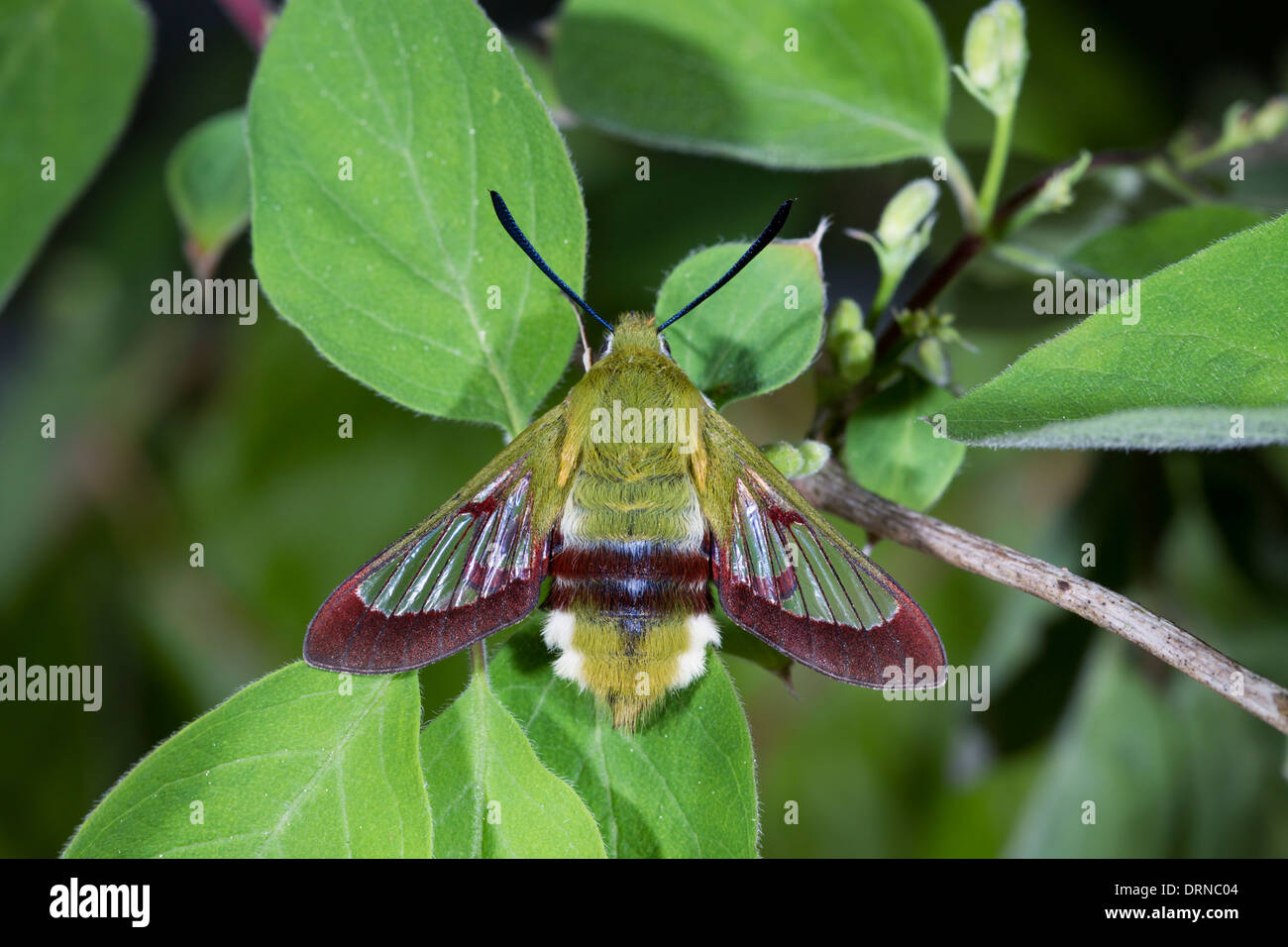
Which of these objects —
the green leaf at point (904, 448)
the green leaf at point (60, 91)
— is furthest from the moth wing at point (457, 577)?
the green leaf at point (60, 91)

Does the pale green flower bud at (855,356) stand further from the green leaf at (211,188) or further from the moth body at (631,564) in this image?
the green leaf at (211,188)

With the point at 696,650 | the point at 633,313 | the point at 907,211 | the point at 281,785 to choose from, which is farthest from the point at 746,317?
the point at 281,785

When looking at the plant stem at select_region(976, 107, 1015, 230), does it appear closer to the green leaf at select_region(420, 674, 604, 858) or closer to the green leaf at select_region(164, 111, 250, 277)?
the green leaf at select_region(420, 674, 604, 858)

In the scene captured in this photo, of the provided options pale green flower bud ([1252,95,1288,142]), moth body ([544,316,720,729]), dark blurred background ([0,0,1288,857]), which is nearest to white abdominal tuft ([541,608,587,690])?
moth body ([544,316,720,729])

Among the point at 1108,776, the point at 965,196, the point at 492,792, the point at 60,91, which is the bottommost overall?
the point at 1108,776

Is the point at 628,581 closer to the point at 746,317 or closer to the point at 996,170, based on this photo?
the point at 746,317
